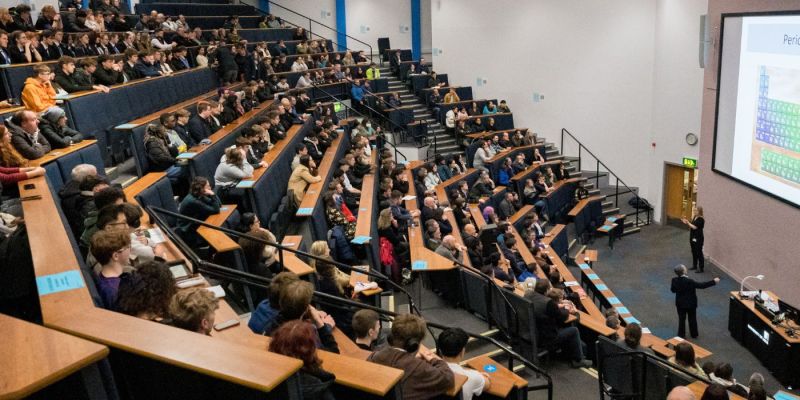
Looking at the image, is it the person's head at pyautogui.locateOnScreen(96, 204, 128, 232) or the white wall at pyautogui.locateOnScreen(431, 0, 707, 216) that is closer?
the person's head at pyautogui.locateOnScreen(96, 204, 128, 232)

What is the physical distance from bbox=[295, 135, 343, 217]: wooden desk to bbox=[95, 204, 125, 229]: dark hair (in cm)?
276

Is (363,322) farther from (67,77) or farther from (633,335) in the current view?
(67,77)

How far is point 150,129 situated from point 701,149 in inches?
342

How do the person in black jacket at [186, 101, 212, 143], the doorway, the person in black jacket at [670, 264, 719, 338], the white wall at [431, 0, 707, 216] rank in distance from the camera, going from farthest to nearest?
the white wall at [431, 0, 707, 216] < the doorway < the person in black jacket at [670, 264, 719, 338] < the person in black jacket at [186, 101, 212, 143]

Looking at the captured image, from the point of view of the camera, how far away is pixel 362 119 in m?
14.3

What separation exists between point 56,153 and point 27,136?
331 mm

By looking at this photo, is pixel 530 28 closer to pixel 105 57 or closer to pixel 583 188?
pixel 583 188

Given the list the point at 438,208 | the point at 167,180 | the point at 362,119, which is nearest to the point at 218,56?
the point at 362,119

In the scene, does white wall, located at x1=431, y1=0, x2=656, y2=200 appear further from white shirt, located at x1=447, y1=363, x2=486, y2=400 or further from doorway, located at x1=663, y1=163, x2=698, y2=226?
white shirt, located at x1=447, y1=363, x2=486, y2=400

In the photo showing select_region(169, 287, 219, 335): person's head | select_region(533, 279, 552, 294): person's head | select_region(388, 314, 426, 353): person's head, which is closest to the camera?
select_region(169, 287, 219, 335): person's head

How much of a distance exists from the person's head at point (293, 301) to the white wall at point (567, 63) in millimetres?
13023

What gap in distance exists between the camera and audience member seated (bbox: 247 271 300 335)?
3592 mm

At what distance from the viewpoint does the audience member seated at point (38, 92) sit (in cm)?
626

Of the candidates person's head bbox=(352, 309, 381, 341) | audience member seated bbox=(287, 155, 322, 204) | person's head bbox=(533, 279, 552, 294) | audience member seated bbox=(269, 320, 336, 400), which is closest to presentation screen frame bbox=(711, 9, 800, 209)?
person's head bbox=(533, 279, 552, 294)
